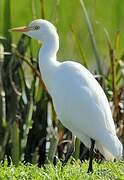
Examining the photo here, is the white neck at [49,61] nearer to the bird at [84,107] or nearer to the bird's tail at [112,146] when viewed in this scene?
the bird at [84,107]

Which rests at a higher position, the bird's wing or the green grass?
the bird's wing

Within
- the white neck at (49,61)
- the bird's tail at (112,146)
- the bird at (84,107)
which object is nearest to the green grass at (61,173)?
the bird's tail at (112,146)

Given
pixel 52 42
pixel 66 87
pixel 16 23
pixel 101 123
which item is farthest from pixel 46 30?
pixel 16 23

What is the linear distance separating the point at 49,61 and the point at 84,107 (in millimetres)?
555

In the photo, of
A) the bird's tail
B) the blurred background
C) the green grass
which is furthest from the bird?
the blurred background

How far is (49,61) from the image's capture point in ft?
18.0

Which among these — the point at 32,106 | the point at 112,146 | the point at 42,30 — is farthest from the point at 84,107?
the point at 32,106

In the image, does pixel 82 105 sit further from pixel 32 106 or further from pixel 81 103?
pixel 32 106

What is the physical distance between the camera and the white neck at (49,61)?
5.43 m

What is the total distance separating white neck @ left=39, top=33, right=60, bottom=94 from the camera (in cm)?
543

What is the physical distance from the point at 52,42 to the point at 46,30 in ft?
0.35

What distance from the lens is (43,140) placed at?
6.52m

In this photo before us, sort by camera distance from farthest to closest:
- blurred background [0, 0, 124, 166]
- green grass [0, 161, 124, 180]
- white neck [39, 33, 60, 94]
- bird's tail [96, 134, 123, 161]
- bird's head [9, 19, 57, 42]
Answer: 1. blurred background [0, 0, 124, 166]
2. bird's head [9, 19, 57, 42]
3. white neck [39, 33, 60, 94]
4. bird's tail [96, 134, 123, 161]
5. green grass [0, 161, 124, 180]

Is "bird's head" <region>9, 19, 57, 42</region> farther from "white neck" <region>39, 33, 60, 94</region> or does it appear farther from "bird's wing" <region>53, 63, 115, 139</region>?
"bird's wing" <region>53, 63, 115, 139</region>
